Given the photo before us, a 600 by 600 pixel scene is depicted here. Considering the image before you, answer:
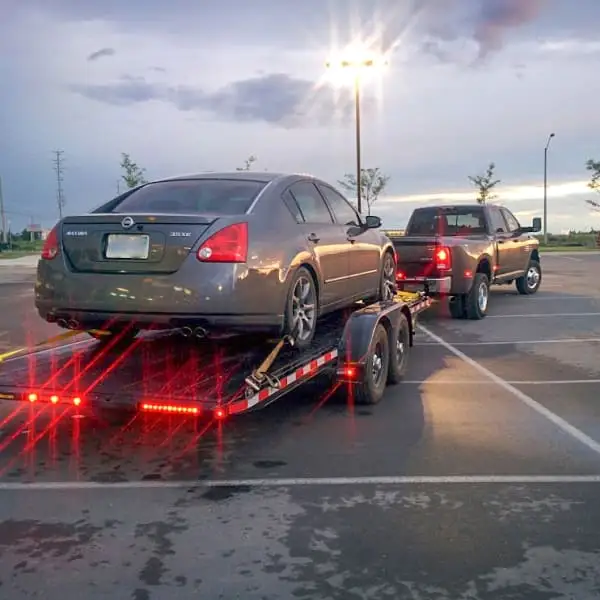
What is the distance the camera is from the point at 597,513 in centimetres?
432

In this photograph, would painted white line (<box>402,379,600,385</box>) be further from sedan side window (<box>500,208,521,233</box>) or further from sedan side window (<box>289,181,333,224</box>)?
sedan side window (<box>500,208,521,233</box>)

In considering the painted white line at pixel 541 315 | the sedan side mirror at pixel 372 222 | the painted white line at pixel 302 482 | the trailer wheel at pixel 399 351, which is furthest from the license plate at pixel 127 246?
the painted white line at pixel 541 315

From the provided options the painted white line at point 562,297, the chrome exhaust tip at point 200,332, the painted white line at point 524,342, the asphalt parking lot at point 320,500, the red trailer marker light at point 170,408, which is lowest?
the asphalt parking lot at point 320,500

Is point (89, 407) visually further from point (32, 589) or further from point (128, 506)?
point (32, 589)

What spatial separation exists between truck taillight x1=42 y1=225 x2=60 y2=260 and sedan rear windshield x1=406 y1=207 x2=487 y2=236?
31.2 ft

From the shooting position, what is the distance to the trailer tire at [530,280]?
17.2m

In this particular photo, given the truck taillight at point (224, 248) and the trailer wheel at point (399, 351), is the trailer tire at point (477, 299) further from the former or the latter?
the truck taillight at point (224, 248)

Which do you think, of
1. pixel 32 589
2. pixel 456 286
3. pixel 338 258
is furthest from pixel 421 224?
pixel 32 589

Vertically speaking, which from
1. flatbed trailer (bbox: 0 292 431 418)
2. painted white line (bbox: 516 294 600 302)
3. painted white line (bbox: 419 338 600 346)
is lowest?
painted white line (bbox: 419 338 600 346)

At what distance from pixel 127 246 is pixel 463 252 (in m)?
7.93

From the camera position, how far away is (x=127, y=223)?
18.2 feet

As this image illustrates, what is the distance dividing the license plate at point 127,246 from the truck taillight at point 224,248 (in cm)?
41

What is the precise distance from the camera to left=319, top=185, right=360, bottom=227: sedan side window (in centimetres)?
740

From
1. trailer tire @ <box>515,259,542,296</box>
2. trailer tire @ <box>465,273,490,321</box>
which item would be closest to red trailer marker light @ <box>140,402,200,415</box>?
trailer tire @ <box>465,273,490,321</box>
